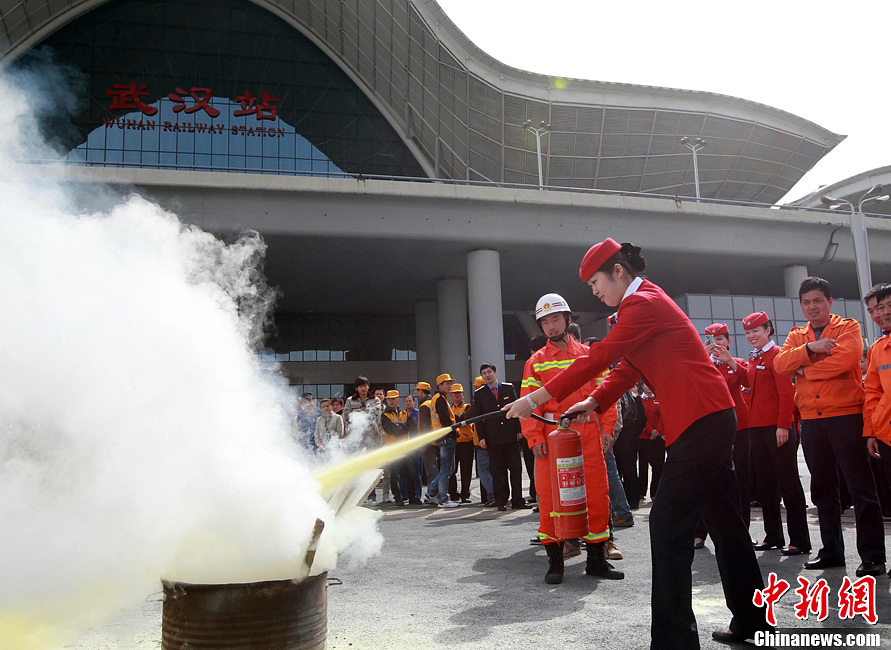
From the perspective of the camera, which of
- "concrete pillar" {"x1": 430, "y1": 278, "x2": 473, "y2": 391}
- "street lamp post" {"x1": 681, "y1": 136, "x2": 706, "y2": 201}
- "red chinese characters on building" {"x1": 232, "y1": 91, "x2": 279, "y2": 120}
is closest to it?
"concrete pillar" {"x1": 430, "y1": 278, "x2": 473, "y2": 391}

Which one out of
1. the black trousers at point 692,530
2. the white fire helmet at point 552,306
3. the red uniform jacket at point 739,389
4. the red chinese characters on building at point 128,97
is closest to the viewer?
the black trousers at point 692,530

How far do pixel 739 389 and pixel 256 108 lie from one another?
30.5 m

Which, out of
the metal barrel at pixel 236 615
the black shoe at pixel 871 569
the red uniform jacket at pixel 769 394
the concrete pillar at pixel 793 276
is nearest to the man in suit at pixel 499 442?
the red uniform jacket at pixel 769 394

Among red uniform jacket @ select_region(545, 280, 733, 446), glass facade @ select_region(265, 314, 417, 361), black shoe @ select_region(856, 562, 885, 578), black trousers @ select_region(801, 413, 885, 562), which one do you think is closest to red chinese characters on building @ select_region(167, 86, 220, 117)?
glass facade @ select_region(265, 314, 417, 361)

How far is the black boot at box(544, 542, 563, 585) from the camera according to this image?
183 inches

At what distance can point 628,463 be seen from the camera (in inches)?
341

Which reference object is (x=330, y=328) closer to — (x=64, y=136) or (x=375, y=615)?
(x=64, y=136)

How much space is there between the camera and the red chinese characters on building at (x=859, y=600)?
11.3ft

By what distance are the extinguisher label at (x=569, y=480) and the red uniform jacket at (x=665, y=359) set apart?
1.43 m

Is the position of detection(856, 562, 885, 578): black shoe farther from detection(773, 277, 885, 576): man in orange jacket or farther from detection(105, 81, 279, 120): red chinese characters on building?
detection(105, 81, 279, 120): red chinese characters on building

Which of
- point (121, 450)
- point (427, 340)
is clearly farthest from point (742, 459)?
point (427, 340)

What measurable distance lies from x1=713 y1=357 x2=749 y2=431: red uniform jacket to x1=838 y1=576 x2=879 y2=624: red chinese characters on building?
6.04 ft

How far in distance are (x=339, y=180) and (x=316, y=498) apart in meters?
17.4

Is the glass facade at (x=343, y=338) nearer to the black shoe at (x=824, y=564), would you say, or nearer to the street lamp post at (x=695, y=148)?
the street lamp post at (x=695, y=148)
